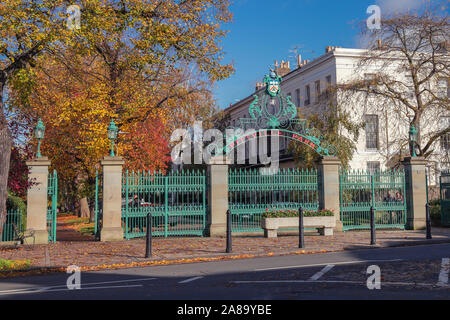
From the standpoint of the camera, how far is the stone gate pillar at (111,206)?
16438mm

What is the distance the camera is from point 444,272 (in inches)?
Answer: 342

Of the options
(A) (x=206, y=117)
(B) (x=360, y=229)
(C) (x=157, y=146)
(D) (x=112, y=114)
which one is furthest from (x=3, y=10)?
(A) (x=206, y=117)

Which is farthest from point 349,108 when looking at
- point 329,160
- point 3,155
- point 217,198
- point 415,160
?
point 3,155

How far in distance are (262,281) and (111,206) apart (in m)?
9.50

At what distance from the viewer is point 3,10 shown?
43.5 feet

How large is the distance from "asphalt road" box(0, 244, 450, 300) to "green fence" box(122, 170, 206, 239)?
5967 mm

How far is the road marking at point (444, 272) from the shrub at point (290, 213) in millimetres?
7087

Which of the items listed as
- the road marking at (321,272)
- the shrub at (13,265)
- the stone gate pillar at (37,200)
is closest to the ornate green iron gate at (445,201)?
the road marking at (321,272)

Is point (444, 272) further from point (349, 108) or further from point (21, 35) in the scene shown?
point (349, 108)

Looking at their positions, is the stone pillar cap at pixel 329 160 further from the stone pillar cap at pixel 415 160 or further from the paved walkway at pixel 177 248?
the stone pillar cap at pixel 415 160

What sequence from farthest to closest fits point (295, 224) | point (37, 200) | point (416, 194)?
1. point (416, 194)
2. point (295, 224)
3. point (37, 200)

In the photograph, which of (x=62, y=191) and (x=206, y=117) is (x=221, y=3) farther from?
(x=62, y=191)

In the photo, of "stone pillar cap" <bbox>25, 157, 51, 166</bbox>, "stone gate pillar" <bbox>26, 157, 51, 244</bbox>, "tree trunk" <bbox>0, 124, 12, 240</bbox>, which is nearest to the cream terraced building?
"stone pillar cap" <bbox>25, 157, 51, 166</bbox>
